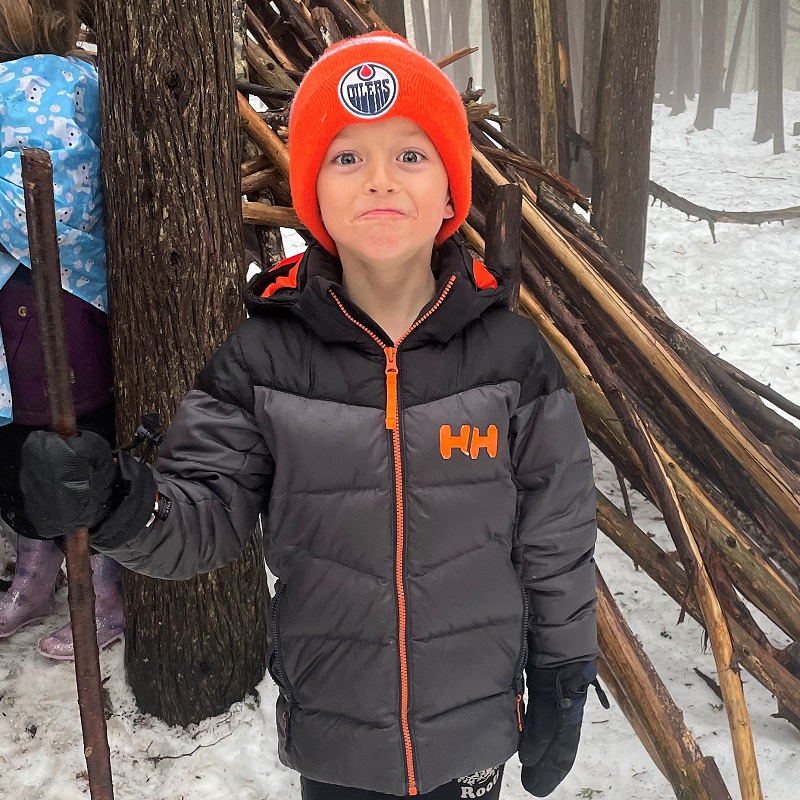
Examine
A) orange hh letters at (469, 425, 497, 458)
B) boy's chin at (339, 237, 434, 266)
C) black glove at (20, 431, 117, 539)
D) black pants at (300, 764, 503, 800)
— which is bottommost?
black pants at (300, 764, 503, 800)

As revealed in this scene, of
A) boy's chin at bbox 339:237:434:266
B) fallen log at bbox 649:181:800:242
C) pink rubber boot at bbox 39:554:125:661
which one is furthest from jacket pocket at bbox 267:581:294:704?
fallen log at bbox 649:181:800:242

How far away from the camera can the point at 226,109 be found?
6.93 ft

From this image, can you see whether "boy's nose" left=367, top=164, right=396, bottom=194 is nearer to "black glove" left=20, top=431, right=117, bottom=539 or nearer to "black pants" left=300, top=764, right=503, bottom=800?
"black glove" left=20, top=431, right=117, bottom=539

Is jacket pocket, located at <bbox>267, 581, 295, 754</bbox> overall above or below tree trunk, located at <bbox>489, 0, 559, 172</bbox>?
below

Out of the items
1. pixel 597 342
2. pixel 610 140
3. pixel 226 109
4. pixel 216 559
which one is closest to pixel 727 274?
pixel 610 140

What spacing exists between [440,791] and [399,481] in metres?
0.69

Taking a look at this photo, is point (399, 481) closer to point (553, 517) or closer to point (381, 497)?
point (381, 497)

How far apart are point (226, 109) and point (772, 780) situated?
275 cm

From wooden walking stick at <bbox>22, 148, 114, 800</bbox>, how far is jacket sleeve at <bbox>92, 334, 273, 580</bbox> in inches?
2.7

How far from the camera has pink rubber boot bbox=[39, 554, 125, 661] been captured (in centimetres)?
269

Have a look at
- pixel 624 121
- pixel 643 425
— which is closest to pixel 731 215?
pixel 624 121

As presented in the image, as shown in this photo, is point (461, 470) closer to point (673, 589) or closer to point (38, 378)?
point (38, 378)

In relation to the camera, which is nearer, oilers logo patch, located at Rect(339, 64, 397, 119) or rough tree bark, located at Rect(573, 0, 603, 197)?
oilers logo patch, located at Rect(339, 64, 397, 119)

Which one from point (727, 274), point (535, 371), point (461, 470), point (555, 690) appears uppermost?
point (535, 371)
